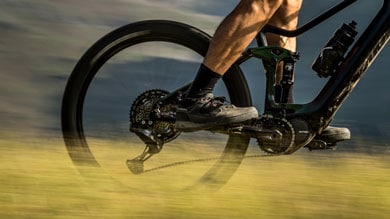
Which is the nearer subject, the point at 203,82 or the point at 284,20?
the point at 203,82

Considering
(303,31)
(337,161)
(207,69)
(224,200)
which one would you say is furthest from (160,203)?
(337,161)

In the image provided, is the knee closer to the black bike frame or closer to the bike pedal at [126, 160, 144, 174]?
the black bike frame

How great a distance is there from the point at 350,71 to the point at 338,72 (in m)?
0.06

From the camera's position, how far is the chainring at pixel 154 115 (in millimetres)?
4145

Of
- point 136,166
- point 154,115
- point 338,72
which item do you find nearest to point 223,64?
point 154,115

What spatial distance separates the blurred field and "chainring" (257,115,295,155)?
26cm

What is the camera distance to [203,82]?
13.3 feet

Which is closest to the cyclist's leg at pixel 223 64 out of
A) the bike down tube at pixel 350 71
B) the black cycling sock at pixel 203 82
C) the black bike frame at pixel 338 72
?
the black cycling sock at pixel 203 82

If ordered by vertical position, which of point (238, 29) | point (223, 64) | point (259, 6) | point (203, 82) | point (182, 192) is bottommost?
point (182, 192)

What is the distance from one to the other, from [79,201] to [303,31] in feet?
4.35

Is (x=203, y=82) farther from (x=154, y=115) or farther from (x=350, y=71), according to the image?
(x=350, y=71)

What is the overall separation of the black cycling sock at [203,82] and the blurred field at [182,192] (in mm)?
411

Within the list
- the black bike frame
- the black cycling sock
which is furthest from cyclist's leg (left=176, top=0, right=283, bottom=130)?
the black bike frame

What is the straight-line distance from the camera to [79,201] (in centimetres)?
391
